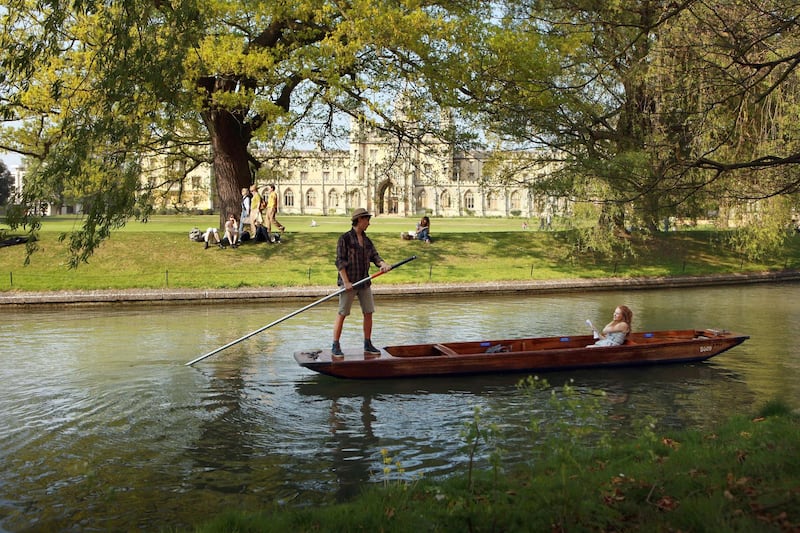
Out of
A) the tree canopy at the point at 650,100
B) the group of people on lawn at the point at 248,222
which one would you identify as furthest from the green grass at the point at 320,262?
the tree canopy at the point at 650,100

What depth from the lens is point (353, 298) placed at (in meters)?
9.50

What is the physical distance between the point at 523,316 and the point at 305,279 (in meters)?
6.32

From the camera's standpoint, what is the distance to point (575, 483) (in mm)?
4844

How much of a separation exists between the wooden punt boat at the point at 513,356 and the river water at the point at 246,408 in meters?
0.16

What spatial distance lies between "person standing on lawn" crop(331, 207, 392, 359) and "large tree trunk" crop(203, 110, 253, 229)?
46.1 feet

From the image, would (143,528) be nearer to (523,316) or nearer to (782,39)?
(782,39)

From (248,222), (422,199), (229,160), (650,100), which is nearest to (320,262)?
(248,222)

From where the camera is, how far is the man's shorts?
9.41 m

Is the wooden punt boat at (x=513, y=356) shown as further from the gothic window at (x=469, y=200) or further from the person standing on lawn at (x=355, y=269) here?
the gothic window at (x=469, y=200)

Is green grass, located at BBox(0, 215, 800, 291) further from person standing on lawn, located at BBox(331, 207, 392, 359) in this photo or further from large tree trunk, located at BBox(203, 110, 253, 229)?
person standing on lawn, located at BBox(331, 207, 392, 359)

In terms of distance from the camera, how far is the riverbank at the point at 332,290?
55.3 feet

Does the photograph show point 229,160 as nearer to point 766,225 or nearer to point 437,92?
point 437,92

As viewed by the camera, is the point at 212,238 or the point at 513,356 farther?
the point at 212,238

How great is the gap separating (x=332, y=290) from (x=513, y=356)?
902cm
